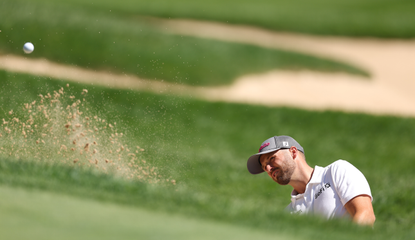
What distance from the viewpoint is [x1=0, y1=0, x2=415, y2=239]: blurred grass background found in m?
3.37

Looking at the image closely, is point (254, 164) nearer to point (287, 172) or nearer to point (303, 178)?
point (287, 172)

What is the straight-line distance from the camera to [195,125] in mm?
12039

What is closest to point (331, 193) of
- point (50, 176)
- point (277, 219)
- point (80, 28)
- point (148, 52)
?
point (277, 219)

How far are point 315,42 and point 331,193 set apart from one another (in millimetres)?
16017

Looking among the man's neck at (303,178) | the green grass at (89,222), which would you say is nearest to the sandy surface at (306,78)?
the man's neck at (303,178)

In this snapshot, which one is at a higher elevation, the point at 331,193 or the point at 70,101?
the point at 70,101

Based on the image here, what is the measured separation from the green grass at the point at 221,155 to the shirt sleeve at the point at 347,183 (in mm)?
401

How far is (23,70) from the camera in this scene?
484 inches

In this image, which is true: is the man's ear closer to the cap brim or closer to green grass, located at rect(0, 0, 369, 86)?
the cap brim

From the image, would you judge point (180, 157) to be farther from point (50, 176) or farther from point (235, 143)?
point (50, 176)

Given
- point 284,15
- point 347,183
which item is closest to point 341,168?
point 347,183

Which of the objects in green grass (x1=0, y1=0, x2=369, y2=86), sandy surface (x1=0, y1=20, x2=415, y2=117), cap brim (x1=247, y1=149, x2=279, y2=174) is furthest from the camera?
green grass (x1=0, y1=0, x2=369, y2=86)

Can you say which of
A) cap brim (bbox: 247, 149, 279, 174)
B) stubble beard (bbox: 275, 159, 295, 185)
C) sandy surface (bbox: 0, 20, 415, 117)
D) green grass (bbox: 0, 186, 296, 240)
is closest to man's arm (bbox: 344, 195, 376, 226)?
stubble beard (bbox: 275, 159, 295, 185)

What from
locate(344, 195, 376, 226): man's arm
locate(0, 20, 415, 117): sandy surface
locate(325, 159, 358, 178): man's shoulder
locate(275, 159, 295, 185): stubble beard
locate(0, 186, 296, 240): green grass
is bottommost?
locate(0, 186, 296, 240): green grass
